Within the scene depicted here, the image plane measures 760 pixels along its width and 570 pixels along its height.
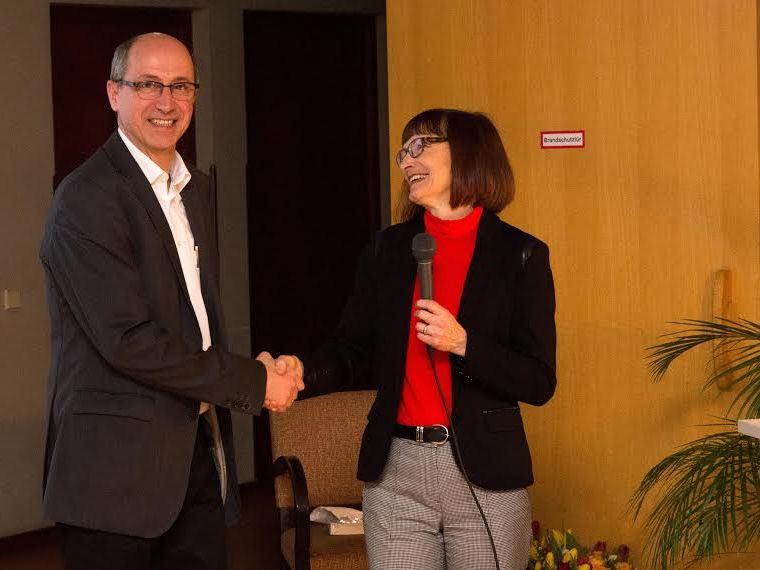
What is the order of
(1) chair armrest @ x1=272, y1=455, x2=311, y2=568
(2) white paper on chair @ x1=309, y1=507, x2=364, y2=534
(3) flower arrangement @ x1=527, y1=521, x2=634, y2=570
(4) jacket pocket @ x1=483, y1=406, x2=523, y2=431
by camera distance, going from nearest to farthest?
(4) jacket pocket @ x1=483, y1=406, x2=523, y2=431 < (1) chair armrest @ x1=272, y1=455, x2=311, y2=568 < (2) white paper on chair @ x1=309, y1=507, x2=364, y2=534 < (3) flower arrangement @ x1=527, y1=521, x2=634, y2=570

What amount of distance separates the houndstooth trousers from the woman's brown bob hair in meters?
0.55

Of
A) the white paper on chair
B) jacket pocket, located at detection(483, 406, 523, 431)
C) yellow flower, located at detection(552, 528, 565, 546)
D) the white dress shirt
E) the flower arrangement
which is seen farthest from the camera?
yellow flower, located at detection(552, 528, 565, 546)

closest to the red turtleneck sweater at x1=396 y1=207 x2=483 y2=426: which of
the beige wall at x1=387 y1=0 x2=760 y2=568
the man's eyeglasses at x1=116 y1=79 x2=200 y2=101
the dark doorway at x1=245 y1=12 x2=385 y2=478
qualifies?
the man's eyeglasses at x1=116 y1=79 x2=200 y2=101

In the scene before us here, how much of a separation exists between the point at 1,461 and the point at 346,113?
→ 2913 mm

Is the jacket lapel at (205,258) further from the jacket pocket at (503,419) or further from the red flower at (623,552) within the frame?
the red flower at (623,552)

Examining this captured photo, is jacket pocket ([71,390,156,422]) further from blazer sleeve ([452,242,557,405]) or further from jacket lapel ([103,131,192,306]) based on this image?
blazer sleeve ([452,242,557,405])

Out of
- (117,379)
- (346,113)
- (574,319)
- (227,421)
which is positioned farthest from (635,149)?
(346,113)

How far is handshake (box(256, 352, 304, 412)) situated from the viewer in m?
2.76

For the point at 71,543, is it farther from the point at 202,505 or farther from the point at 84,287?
the point at 84,287

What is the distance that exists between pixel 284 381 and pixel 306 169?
14.3ft

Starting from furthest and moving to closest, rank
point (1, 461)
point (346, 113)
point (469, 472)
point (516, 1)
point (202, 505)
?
point (346, 113) < point (1, 461) < point (516, 1) < point (202, 505) < point (469, 472)

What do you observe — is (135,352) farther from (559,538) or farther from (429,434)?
(559,538)

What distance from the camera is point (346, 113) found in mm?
7203

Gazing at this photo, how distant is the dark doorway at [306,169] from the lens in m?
6.88
